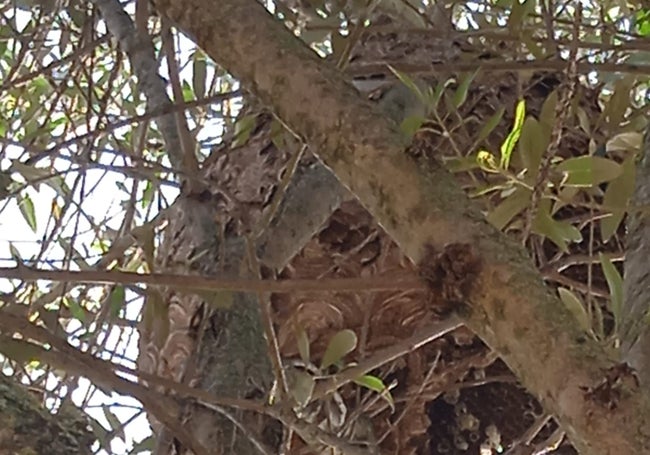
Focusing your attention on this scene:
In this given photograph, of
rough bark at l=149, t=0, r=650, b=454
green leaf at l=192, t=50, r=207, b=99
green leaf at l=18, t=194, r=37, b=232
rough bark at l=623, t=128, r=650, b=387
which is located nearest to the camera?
rough bark at l=149, t=0, r=650, b=454

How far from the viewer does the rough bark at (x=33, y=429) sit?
67 cm

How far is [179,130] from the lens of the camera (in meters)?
1.07

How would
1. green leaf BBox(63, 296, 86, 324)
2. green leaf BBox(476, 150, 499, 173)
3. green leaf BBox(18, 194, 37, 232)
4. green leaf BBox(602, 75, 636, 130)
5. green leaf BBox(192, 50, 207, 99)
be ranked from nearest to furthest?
green leaf BBox(476, 150, 499, 173), green leaf BBox(602, 75, 636, 130), green leaf BBox(192, 50, 207, 99), green leaf BBox(63, 296, 86, 324), green leaf BBox(18, 194, 37, 232)

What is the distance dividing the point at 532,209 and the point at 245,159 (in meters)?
0.96

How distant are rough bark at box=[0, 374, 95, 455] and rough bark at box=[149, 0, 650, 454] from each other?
0.24 meters

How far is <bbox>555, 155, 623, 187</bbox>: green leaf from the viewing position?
0.75m

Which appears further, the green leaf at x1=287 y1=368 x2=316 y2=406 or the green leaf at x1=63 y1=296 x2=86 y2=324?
the green leaf at x1=63 y1=296 x2=86 y2=324

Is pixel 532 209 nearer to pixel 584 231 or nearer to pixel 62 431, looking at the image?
pixel 62 431

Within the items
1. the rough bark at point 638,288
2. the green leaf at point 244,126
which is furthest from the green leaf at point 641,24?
the rough bark at point 638,288

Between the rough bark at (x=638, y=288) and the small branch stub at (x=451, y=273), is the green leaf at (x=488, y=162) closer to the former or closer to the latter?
the rough bark at (x=638, y=288)

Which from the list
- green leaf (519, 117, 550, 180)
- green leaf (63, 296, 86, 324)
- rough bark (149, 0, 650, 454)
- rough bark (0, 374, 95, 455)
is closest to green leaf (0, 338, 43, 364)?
rough bark (0, 374, 95, 455)

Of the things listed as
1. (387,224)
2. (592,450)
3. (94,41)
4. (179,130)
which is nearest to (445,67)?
(179,130)

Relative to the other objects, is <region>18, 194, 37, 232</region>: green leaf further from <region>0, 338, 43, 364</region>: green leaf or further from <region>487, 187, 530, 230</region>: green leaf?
<region>487, 187, 530, 230</region>: green leaf

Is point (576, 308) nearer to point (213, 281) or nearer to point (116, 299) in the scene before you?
point (213, 281)
